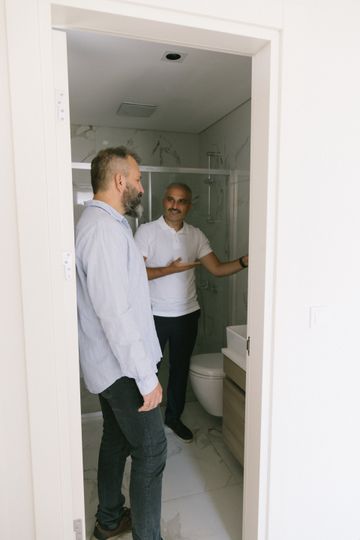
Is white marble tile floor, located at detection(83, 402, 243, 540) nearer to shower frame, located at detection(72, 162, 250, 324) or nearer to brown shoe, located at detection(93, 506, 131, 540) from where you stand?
brown shoe, located at detection(93, 506, 131, 540)

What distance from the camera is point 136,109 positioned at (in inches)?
103

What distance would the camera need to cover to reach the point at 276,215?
1340mm

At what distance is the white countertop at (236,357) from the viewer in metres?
1.98

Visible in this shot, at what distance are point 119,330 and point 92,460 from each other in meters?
1.37

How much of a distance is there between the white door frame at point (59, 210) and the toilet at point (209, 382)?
95 cm

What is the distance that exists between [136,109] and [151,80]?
56cm

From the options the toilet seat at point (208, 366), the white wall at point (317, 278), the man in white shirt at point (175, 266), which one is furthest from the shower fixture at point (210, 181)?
the white wall at point (317, 278)

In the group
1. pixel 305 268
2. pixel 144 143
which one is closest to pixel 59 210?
pixel 305 268

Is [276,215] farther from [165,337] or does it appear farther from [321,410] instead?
[165,337]

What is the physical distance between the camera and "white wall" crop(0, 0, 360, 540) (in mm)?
1114

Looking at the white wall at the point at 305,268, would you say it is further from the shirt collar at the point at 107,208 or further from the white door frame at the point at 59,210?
the shirt collar at the point at 107,208

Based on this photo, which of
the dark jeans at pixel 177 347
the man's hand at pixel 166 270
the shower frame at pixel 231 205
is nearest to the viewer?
the man's hand at pixel 166 270

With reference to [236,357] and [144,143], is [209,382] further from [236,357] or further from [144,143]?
[144,143]

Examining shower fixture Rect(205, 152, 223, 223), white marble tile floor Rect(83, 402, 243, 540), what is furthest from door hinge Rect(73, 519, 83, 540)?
shower fixture Rect(205, 152, 223, 223)
